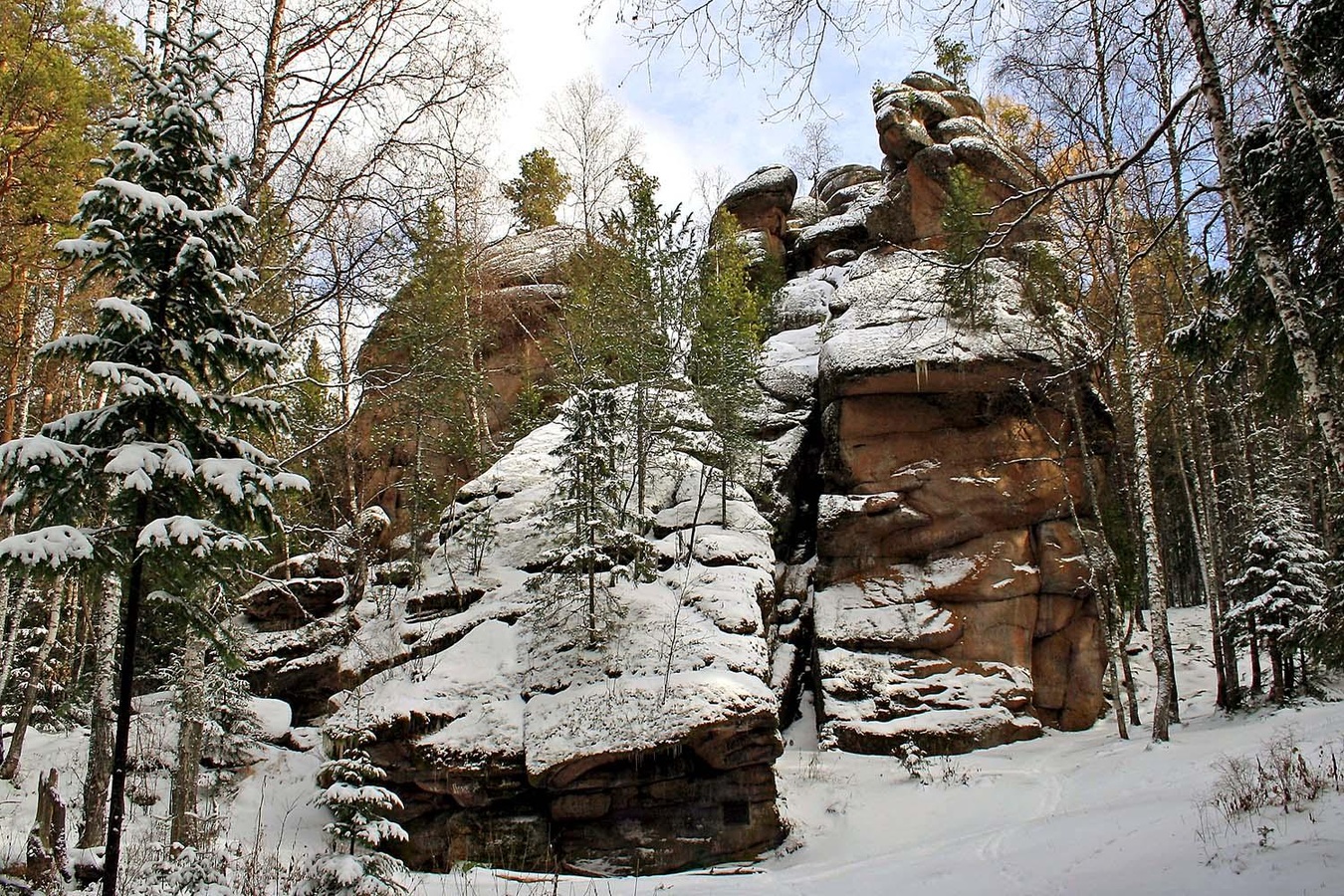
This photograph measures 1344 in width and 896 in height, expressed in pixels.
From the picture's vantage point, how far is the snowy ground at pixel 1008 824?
20.7ft

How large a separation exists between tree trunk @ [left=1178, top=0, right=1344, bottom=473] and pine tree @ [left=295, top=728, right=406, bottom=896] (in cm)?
819

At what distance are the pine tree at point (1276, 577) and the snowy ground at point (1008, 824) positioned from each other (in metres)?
1.54

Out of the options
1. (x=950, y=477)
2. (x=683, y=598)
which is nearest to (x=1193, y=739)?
(x=950, y=477)

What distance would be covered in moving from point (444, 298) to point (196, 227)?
11334mm

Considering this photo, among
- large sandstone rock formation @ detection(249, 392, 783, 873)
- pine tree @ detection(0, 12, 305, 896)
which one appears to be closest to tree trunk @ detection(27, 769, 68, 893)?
pine tree @ detection(0, 12, 305, 896)

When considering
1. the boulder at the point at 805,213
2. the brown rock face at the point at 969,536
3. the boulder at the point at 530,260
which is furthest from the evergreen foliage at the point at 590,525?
the boulder at the point at 805,213

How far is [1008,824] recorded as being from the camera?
10.8m

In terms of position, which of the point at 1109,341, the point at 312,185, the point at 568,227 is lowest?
the point at 1109,341

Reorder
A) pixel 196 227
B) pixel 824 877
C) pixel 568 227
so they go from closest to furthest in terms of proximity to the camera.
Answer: pixel 196 227
pixel 824 877
pixel 568 227

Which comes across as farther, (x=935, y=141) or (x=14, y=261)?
(x=935, y=141)

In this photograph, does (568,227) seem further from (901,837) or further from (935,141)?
(901,837)

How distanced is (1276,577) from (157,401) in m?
19.4

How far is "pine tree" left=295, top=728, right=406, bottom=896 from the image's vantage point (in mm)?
6512

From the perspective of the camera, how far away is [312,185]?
11.3m
